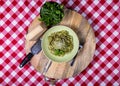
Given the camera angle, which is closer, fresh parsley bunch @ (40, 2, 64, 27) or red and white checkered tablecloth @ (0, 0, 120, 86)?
fresh parsley bunch @ (40, 2, 64, 27)

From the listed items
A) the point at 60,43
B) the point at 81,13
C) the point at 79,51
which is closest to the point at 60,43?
the point at 60,43

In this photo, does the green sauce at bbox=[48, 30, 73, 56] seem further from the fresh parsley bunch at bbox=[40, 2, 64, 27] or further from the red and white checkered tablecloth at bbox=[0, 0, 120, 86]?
the red and white checkered tablecloth at bbox=[0, 0, 120, 86]

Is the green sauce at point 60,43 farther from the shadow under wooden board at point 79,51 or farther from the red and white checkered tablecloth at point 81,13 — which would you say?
the red and white checkered tablecloth at point 81,13

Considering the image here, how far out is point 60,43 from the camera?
204 centimetres

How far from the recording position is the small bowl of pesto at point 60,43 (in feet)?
6.70

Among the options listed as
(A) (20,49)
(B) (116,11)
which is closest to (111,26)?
(B) (116,11)

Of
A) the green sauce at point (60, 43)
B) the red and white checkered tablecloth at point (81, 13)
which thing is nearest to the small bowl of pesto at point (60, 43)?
the green sauce at point (60, 43)

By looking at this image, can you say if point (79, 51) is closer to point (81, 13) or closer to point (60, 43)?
point (60, 43)

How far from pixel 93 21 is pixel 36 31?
41 cm

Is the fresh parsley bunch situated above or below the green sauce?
above

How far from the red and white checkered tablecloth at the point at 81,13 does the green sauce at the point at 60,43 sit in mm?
218

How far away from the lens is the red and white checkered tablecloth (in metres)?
2.19

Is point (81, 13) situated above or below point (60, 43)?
above

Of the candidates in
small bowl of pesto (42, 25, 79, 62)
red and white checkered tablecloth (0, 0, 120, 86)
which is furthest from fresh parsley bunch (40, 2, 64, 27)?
red and white checkered tablecloth (0, 0, 120, 86)
